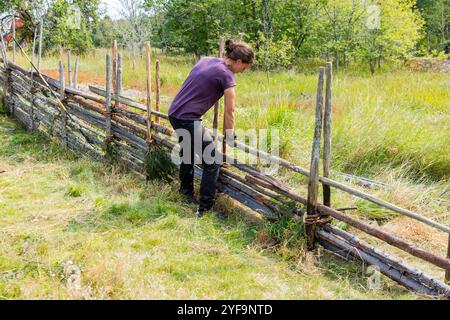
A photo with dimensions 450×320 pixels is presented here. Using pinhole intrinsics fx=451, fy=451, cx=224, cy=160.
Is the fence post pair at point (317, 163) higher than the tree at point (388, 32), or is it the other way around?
the tree at point (388, 32)

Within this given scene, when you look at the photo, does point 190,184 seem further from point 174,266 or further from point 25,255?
point 25,255

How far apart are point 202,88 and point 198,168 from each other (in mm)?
1003

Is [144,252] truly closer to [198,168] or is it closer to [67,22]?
[198,168]

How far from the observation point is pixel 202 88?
3.89m

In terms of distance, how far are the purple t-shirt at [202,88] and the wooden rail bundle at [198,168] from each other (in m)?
0.38

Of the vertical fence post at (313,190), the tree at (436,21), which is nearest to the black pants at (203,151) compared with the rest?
the vertical fence post at (313,190)

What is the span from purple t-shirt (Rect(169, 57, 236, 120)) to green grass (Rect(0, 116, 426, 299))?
2.97 feet

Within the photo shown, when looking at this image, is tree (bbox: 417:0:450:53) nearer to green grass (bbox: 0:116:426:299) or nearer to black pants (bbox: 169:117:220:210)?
black pants (bbox: 169:117:220:210)

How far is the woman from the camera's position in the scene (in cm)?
380

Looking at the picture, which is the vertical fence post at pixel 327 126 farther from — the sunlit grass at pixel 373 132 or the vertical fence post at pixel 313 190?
the sunlit grass at pixel 373 132

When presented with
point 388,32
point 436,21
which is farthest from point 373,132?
point 436,21

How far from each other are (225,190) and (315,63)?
45.9 feet

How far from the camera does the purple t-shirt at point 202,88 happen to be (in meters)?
3.81

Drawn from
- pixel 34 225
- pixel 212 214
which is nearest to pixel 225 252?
pixel 212 214
